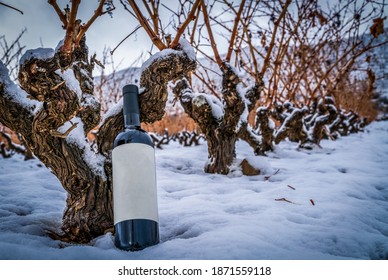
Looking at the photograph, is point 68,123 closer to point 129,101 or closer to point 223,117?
point 129,101

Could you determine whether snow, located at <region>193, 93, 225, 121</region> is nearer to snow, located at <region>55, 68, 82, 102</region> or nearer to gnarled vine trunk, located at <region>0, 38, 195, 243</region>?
gnarled vine trunk, located at <region>0, 38, 195, 243</region>

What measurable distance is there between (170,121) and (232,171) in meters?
5.97

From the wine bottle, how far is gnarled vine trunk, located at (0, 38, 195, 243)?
18 cm

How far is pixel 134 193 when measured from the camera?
825mm

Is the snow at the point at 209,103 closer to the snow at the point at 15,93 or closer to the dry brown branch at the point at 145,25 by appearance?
the dry brown branch at the point at 145,25

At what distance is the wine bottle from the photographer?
82 centimetres

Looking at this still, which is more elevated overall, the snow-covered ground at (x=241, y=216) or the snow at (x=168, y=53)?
the snow at (x=168, y=53)

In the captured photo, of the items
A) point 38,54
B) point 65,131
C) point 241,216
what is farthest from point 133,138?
point 241,216

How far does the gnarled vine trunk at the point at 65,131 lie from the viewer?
89 cm

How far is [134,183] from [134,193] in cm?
3

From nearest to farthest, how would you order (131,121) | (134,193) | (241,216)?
(134,193), (131,121), (241,216)

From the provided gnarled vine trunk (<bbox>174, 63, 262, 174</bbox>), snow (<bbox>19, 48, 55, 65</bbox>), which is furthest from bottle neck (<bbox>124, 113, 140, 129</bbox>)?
gnarled vine trunk (<bbox>174, 63, 262, 174</bbox>)

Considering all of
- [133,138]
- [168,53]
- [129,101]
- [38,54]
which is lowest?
[133,138]

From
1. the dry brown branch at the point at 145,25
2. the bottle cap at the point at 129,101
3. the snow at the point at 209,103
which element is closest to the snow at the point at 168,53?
the dry brown branch at the point at 145,25
